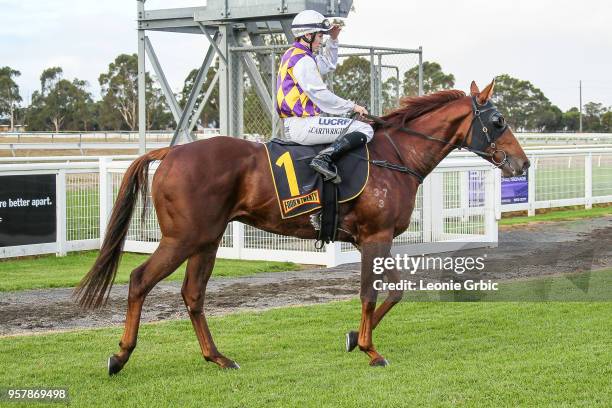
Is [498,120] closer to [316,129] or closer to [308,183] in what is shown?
[316,129]

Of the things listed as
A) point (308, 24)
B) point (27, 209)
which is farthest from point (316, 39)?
point (27, 209)

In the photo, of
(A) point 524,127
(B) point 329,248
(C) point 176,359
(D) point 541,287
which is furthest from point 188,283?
(A) point 524,127

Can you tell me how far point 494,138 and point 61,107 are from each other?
60665 mm

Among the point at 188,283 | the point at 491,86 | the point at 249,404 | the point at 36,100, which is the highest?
the point at 36,100

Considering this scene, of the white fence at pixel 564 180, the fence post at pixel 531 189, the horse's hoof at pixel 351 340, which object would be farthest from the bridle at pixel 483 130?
the fence post at pixel 531 189

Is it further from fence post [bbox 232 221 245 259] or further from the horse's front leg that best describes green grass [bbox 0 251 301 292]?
the horse's front leg

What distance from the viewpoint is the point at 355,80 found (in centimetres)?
1341

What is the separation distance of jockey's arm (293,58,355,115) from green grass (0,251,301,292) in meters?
4.51

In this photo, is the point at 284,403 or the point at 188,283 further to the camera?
the point at 188,283

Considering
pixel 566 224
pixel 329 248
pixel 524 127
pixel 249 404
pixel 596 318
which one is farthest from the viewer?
pixel 524 127

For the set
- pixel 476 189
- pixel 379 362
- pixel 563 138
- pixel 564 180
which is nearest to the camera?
pixel 379 362

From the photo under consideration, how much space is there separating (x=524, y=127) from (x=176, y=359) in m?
57.7

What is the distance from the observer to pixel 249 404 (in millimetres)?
5398

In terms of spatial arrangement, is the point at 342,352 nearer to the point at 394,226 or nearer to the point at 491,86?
the point at 394,226
